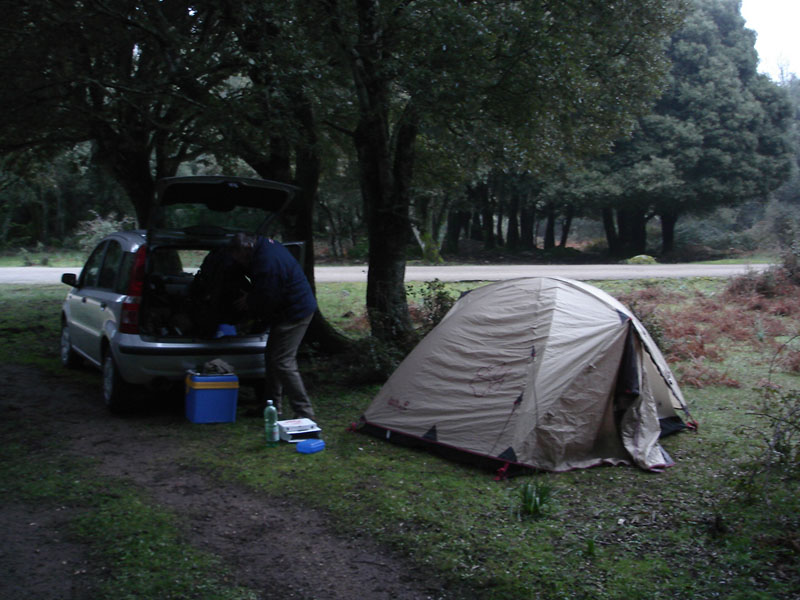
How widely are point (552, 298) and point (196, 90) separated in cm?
513

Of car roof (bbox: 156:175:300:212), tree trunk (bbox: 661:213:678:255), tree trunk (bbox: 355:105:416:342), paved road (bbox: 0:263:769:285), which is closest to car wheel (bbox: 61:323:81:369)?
car roof (bbox: 156:175:300:212)

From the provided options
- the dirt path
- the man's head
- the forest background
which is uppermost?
the forest background

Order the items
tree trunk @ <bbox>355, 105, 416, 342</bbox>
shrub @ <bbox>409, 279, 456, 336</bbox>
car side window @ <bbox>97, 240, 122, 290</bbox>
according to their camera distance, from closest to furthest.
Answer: car side window @ <bbox>97, 240, 122, 290</bbox>
tree trunk @ <bbox>355, 105, 416, 342</bbox>
shrub @ <bbox>409, 279, 456, 336</bbox>

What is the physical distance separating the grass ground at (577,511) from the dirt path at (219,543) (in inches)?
8.1

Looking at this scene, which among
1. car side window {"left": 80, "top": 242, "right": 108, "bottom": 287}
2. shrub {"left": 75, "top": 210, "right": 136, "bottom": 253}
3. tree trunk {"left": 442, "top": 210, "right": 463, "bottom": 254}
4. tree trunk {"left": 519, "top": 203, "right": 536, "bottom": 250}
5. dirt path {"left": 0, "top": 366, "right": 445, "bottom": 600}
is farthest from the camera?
tree trunk {"left": 519, "top": 203, "right": 536, "bottom": 250}

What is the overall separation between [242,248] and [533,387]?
9.60 feet

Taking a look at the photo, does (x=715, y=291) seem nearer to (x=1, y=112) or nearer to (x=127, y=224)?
(x=1, y=112)

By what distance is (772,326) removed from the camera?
12430 millimetres

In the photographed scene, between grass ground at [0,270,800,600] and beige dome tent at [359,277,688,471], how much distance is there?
21cm

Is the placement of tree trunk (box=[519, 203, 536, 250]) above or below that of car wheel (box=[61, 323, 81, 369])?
above

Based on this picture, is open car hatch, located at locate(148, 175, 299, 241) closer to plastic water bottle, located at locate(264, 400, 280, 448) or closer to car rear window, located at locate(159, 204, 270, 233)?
car rear window, located at locate(159, 204, 270, 233)

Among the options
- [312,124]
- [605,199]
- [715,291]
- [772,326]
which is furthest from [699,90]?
[312,124]

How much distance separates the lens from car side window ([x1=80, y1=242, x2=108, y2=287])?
26.4ft

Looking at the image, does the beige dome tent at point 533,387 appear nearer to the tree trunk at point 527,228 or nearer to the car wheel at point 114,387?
the car wheel at point 114,387
